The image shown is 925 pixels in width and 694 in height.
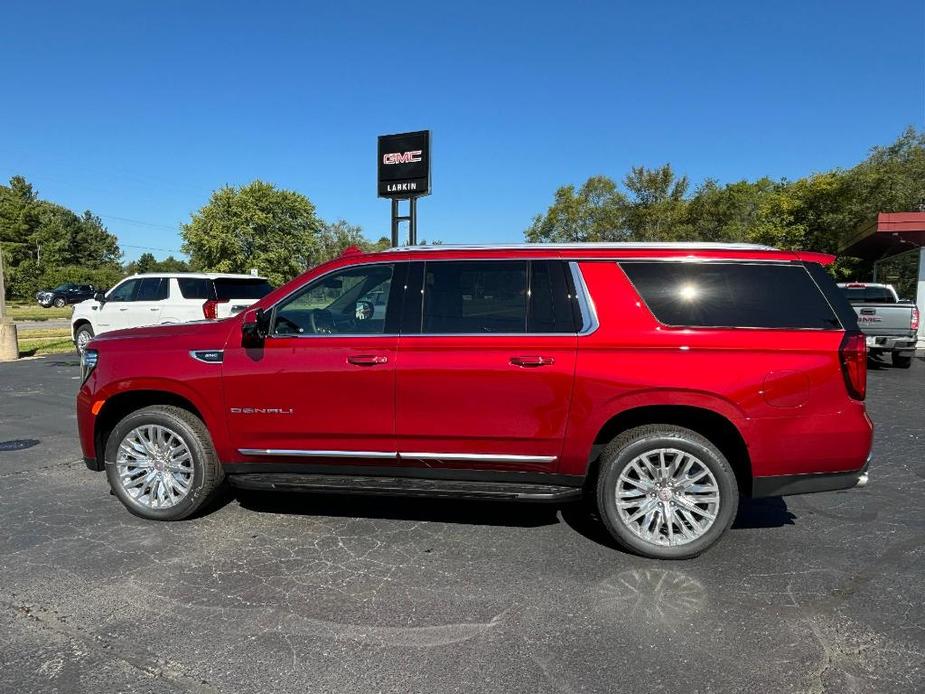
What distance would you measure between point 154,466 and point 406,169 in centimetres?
1343

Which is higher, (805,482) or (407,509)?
(805,482)

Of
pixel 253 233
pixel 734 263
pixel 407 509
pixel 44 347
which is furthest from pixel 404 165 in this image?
pixel 253 233

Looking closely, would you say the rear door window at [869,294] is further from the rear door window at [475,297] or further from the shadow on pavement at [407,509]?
the rear door window at [475,297]

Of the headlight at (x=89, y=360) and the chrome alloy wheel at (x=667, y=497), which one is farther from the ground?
the headlight at (x=89, y=360)

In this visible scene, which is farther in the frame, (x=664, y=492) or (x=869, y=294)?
(x=869, y=294)

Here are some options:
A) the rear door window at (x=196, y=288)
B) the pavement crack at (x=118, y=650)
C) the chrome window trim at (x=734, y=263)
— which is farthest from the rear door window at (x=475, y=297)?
the rear door window at (x=196, y=288)

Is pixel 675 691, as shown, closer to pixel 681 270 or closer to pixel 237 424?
pixel 681 270

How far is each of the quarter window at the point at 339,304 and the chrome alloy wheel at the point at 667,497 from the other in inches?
75.3

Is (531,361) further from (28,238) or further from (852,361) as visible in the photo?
(28,238)

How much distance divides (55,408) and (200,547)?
6.21m

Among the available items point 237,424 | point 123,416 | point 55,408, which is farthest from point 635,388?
point 55,408

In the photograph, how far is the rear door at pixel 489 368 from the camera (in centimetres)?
368

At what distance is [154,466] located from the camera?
4266 millimetres

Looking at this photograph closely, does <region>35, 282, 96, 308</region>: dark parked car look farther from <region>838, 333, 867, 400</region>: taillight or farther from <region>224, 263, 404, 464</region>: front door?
<region>838, 333, 867, 400</region>: taillight
